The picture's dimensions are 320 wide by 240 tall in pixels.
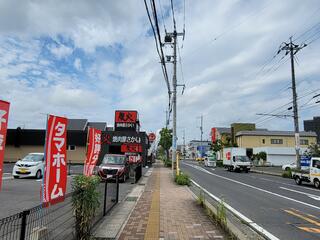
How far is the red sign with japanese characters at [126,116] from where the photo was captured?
4453 centimetres

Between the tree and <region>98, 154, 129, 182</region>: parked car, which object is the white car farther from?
the tree

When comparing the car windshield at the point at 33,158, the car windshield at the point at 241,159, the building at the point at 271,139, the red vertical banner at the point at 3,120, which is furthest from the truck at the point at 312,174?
the building at the point at 271,139

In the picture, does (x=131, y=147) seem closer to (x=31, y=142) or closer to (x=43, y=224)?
(x=31, y=142)

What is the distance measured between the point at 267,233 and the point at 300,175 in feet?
56.1

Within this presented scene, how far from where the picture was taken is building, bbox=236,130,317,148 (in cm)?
7375

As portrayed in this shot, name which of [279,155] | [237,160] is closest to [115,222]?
[237,160]

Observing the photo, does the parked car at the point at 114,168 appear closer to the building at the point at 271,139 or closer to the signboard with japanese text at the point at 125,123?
the signboard with japanese text at the point at 125,123

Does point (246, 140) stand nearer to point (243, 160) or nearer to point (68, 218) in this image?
point (243, 160)

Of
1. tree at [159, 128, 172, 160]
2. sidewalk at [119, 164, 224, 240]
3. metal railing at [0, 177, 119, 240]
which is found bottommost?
sidewalk at [119, 164, 224, 240]

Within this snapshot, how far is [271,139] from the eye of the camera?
75.6 meters

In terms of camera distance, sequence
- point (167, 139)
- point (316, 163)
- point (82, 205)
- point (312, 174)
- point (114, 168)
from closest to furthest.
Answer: point (82, 205) → point (114, 168) → point (316, 163) → point (312, 174) → point (167, 139)

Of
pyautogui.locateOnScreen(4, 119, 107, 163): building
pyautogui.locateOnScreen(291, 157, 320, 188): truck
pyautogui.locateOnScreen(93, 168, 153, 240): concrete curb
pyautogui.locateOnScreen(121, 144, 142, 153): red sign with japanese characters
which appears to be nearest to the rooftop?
pyautogui.locateOnScreen(121, 144, 142, 153): red sign with japanese characters

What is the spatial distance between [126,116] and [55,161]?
131 feet

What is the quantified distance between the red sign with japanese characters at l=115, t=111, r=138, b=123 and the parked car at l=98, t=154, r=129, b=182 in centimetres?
2184
